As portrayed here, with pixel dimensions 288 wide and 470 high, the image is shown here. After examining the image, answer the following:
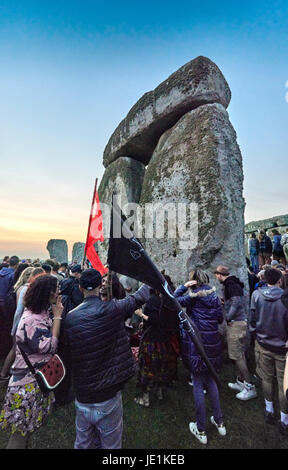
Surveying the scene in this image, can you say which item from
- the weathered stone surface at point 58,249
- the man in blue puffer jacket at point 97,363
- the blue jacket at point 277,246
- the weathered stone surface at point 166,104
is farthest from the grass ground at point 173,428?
the weathered stone surface at point 58,249

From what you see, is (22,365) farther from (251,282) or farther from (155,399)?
(251,282)

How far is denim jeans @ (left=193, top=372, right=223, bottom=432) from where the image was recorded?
252 centimetres

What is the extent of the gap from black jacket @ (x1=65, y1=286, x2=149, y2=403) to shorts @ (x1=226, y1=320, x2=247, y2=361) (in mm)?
2126

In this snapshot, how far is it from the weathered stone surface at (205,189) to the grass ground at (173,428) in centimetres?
189

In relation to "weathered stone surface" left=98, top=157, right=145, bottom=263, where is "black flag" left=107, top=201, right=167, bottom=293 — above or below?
below

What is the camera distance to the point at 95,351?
5.73ft

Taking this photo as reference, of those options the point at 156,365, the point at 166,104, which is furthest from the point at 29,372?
the point at 166,104

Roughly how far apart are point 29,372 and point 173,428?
1.83m

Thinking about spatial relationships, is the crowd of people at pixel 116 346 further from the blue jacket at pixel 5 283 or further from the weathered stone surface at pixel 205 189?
the weathered stone surface at pixel 205 189

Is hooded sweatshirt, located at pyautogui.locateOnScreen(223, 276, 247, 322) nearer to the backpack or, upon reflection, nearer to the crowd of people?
the crowd of people

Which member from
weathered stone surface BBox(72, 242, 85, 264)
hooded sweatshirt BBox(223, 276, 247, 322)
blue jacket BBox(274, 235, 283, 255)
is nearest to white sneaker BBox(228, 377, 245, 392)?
hooded sweatshirt BBox(223, 276, 247, 322)

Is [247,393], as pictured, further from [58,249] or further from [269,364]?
[58,249]
